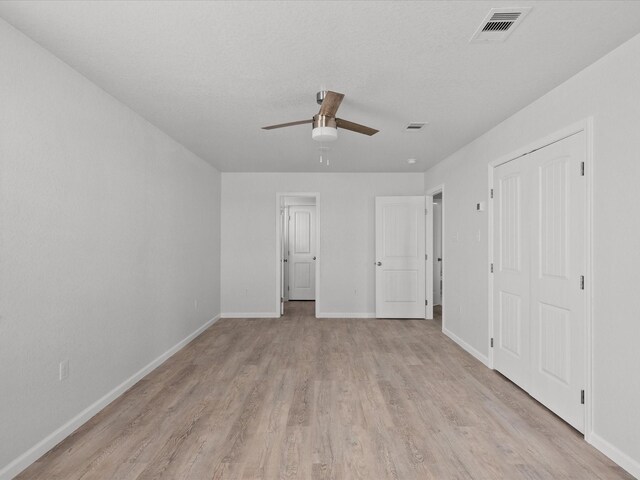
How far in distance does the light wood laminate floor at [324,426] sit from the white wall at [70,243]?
1.02ft

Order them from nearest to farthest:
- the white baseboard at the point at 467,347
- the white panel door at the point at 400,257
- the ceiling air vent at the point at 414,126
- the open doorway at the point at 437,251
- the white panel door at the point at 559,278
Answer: the white panel door at the point at 559,278 < the ceiling air vent at the point at 414,126 < the white baseboard at the point at 467,347 < the white panel door at the point at 400,257 < the open doorway at the point at 437,251

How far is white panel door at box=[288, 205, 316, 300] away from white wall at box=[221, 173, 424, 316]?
215 centimetres

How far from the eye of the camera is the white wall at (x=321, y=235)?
6.59 metres

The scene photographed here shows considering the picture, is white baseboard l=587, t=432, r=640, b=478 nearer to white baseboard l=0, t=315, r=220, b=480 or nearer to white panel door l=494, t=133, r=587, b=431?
white panel door l=494, t=133, r=587, b=431

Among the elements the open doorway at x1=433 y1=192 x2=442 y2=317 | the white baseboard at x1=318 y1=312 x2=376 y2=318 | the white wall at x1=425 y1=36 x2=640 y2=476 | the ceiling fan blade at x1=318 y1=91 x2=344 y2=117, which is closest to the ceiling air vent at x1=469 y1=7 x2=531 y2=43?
the white wall at x1=425 y1=36 x2=640 y2=476

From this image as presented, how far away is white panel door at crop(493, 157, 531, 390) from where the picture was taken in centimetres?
335

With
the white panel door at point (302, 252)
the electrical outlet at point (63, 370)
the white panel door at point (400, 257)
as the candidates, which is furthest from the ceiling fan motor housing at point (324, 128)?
the white panel door at point (302, 252)

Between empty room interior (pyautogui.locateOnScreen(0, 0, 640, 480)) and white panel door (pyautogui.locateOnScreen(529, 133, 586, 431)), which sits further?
white panel door (pyautogui.locateOnScreen(529, 133, 586, 431))

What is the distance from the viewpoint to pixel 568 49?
2316mm

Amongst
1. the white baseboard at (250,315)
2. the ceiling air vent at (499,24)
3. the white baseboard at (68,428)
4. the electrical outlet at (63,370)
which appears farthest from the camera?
the white baseboard at (250,315)

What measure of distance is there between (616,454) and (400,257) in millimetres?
4254

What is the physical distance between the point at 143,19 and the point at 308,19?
0.87 metres

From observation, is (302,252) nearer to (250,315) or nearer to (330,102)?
(250,315)

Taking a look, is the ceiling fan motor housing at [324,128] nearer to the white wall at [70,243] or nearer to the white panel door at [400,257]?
the white wall at [70,243]
